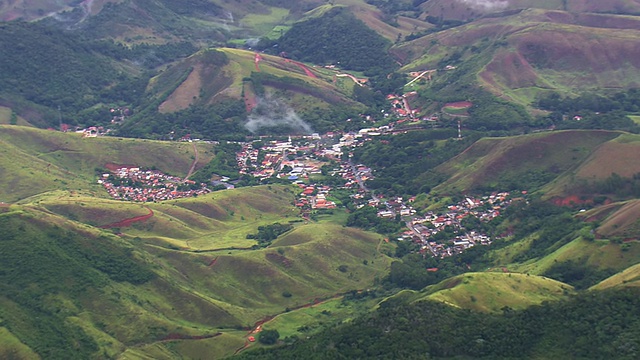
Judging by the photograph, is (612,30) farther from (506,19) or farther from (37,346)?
(37,346)

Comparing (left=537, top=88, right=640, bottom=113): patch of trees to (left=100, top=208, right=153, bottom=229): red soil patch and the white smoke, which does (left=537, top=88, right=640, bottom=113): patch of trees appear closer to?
the white smoke

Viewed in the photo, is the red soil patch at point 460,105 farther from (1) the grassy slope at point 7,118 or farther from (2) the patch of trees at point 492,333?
(2) the patch of trees at point 492,333

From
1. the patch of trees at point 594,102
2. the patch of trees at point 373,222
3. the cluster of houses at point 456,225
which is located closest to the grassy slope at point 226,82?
the patch of trees at point 594,102

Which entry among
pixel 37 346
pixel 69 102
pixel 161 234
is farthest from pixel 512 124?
pixel 37 346

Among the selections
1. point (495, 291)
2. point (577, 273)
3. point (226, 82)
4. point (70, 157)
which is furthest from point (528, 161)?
point (226, 82)

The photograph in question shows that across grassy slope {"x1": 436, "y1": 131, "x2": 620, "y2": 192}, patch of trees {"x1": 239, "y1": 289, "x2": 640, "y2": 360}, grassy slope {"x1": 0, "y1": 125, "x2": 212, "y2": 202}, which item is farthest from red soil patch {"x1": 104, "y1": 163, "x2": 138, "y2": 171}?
patch of trees {"x1": 239, "y1": 289, "x2": 640, "y2": 360}
